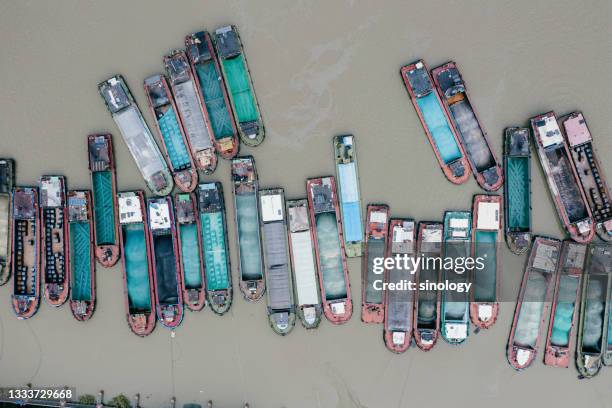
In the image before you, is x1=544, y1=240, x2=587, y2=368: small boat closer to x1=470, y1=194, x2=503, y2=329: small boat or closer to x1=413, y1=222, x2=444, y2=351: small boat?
x1=470, y1=194, x2=503, y2=329: small boat

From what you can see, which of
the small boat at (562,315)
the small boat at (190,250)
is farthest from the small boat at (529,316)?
the small boat at (190,250)

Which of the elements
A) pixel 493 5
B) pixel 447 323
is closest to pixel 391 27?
pixel 493 5

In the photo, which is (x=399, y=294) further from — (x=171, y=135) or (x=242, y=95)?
(x=171, y=135)

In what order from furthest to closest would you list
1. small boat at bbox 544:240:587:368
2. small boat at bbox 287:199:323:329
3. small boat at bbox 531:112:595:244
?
1. small boat at bbox 287:199:323:329
2. small boat at bbox 544:240:587:368
3. small boat at bbox 531:112:595:244

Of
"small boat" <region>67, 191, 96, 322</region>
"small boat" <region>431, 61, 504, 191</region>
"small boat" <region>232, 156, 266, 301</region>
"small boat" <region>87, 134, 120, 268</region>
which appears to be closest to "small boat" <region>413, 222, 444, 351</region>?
"small boat" <region>431, 61, 504, 191</region>

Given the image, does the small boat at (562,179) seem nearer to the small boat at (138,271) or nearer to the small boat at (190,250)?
the small boat at (190,250)
